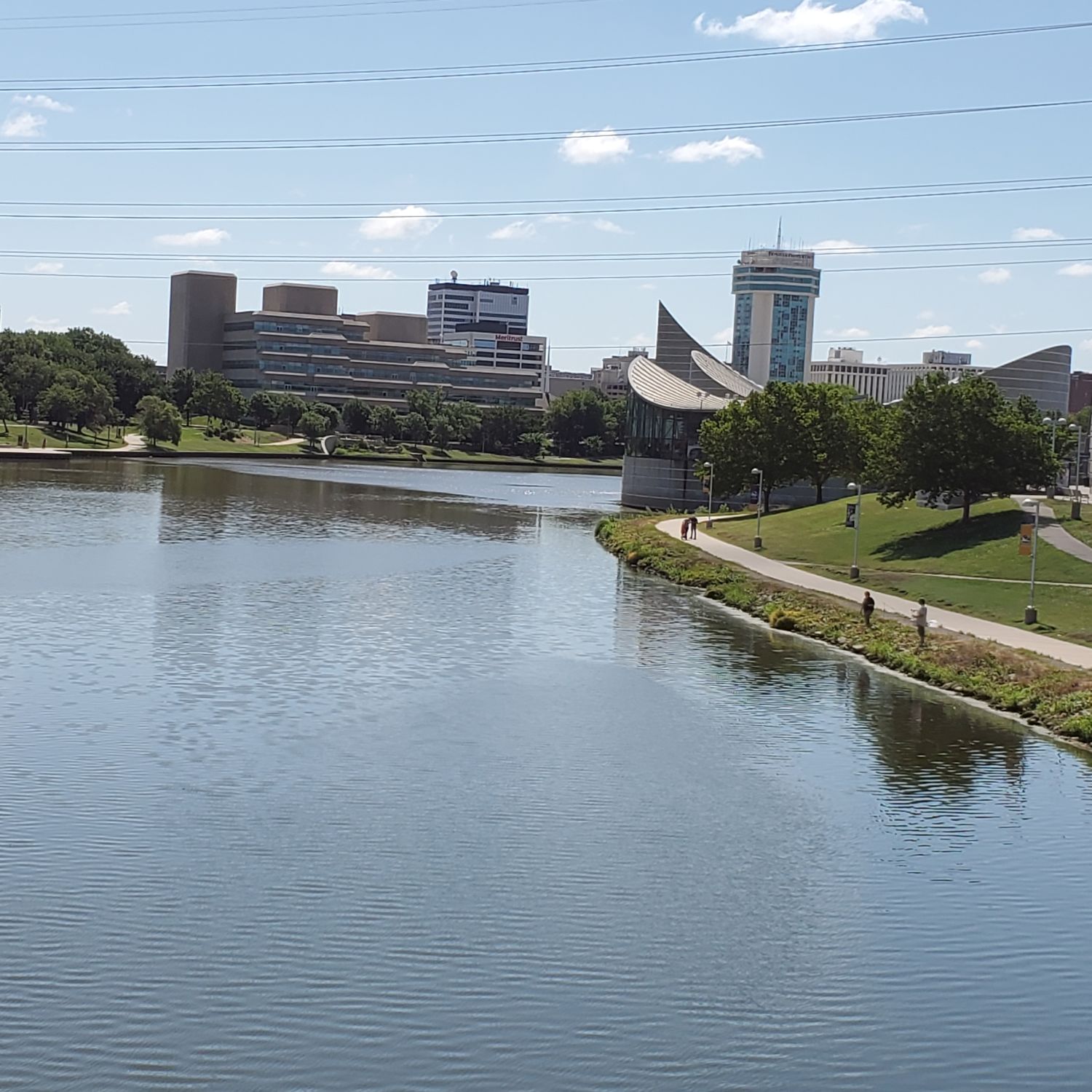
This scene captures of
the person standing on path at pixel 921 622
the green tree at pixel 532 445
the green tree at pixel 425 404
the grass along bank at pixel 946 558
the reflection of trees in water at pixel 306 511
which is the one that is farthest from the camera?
the green tree at pixel 532 445

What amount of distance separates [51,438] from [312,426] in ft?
102

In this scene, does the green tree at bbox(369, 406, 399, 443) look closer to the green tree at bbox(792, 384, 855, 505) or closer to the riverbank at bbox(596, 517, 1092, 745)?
the green tree at bbox(792, 384, 855, 505)

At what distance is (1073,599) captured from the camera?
131ft

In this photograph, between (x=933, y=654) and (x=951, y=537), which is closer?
(x=933, y=654)

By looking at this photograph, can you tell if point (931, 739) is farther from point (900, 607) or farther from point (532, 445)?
point (532, 445)

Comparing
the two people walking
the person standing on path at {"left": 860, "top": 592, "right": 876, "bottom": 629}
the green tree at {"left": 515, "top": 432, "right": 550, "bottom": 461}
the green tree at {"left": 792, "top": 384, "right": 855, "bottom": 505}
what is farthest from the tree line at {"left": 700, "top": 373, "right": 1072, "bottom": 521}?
the green tree at {"left": 515, "top": 432, "right": 550, "bottom": 461}

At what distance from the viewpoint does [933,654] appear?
32.6m

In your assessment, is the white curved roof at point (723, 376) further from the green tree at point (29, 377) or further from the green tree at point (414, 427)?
the green tree at point (29, 377)

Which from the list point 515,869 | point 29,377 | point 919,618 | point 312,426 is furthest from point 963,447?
point 312,426

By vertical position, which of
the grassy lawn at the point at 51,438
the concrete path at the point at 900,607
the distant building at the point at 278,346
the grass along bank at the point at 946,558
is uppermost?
the distant building at the point at 278,346

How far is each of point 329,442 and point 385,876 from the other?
137831 mm

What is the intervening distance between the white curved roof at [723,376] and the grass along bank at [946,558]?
48.6m

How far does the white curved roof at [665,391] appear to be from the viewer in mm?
96812

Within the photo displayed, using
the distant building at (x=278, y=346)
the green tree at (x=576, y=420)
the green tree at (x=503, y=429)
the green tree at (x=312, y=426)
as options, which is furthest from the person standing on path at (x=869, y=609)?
the distant building at (x=278, y=346)
